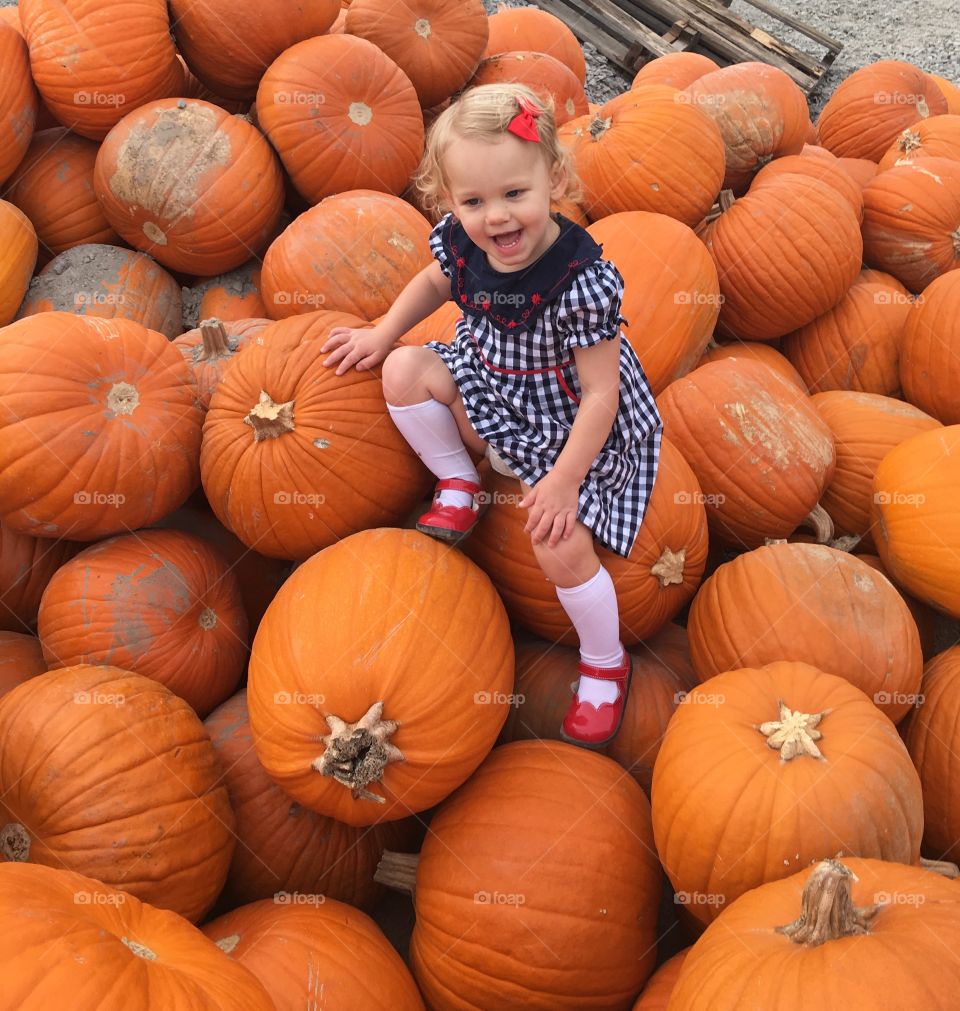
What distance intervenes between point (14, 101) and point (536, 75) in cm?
244

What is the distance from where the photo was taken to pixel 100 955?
1.39m

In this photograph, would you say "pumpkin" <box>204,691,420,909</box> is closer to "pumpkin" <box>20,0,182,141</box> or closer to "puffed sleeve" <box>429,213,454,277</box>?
"puffed sleeve" <box>429,213,454,277</box>

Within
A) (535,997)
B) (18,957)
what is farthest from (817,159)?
(18,957)

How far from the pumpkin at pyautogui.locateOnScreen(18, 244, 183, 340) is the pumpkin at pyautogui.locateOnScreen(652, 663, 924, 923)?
2.72 m

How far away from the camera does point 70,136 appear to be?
12.6ft

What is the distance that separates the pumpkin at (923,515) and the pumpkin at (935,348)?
693 millimetres

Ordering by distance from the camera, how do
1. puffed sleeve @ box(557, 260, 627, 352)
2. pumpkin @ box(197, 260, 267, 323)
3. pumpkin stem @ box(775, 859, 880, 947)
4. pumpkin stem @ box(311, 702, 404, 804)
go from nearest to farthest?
1. pumpkin stem @ box(775, 859, 880, 947)
2. pumpkin stem @ box(311, 702, 404, 804)
3. puffed sleeve @ box(557, 260, 627, 352)
4. pumpkin @ box(197, 260, 267, 323)

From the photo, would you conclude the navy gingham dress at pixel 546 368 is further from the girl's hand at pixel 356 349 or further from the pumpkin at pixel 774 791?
the pumpkin at pixel 774 791

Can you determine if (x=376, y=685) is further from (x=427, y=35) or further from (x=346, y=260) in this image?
(x=427, y=35)

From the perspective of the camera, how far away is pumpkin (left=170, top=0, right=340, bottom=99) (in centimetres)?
363

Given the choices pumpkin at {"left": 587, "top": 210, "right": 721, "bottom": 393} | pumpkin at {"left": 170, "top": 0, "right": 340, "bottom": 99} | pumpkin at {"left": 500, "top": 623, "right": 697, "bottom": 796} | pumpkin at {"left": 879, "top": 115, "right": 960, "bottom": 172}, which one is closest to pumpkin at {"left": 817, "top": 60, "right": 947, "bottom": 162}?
pumpkin at {"left": 879, "top": 115, "right": 960, "bottom": 172}

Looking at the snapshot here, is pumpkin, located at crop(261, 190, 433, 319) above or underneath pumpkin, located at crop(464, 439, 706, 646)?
above

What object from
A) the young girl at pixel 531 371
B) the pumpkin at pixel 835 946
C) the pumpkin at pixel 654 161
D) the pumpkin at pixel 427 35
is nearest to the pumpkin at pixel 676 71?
the pumpkin at pixel 427 35

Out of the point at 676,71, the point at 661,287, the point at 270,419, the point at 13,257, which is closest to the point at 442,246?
the point at 270,419
